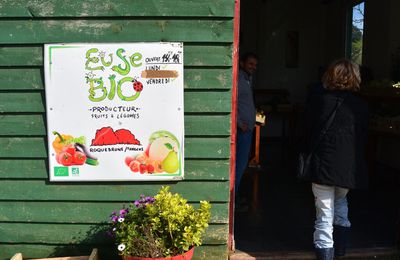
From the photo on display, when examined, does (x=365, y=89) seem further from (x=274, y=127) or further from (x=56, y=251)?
(x=56, y=251)

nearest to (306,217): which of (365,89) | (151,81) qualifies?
(151,81)

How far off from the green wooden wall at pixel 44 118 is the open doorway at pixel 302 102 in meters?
0.88

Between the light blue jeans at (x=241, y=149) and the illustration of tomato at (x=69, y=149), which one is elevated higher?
the illustration of tomato at (x=69, y=149)

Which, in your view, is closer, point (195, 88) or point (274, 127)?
point (195, 88)

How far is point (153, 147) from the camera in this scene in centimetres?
325

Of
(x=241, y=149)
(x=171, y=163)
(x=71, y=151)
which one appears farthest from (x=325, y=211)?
(x=71, y=151)

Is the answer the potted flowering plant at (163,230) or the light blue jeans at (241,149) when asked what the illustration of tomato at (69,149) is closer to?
the potted flowering plant at (163,230)

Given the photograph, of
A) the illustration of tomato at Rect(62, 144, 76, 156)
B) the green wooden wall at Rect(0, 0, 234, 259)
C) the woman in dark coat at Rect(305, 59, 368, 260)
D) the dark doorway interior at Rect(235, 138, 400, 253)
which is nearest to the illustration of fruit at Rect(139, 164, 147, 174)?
the green wooden wall at Rect(0, 0, 234, 259)

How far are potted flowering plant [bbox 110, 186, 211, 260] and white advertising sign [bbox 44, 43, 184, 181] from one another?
374mm

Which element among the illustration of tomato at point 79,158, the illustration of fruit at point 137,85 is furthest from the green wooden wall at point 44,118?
the illustration of fruit at point 137,85

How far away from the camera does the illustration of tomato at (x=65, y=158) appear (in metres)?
3.26

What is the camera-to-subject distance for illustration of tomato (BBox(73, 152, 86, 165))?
3264mm

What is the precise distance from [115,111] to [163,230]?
88 cm

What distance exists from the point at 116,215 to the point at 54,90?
0.96 m
